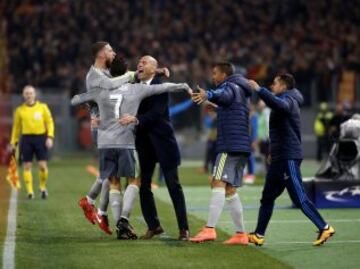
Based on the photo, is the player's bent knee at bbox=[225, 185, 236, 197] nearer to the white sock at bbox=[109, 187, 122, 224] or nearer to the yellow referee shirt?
the white sock at bbox=[109, 187, 122, 224]

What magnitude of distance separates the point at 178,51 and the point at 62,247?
2844cm

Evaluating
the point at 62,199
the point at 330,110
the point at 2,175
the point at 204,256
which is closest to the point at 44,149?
the point at 62,199

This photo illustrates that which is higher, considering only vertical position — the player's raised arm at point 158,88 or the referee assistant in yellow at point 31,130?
the player's raised arm at point 158,88

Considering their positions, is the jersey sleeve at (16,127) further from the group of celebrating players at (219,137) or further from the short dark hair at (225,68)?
the short dark hair at (225,68)

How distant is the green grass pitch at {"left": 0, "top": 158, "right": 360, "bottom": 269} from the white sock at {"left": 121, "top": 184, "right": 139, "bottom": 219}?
0.35m

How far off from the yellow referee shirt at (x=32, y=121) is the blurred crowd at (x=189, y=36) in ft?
53.2

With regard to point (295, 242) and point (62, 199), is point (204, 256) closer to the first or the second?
point (295, 242)

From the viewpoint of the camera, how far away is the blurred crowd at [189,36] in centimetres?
3853

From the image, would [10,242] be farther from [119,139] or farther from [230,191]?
[230,191]

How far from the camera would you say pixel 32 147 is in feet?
67.5

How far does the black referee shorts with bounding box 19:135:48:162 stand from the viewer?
20453 mm

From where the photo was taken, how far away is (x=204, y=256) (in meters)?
11.2

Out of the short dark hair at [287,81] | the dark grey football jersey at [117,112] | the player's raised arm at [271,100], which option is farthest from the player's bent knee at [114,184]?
the short dark hair at [287,81]

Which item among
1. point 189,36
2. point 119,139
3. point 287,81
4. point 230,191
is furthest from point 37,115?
point 189,36
